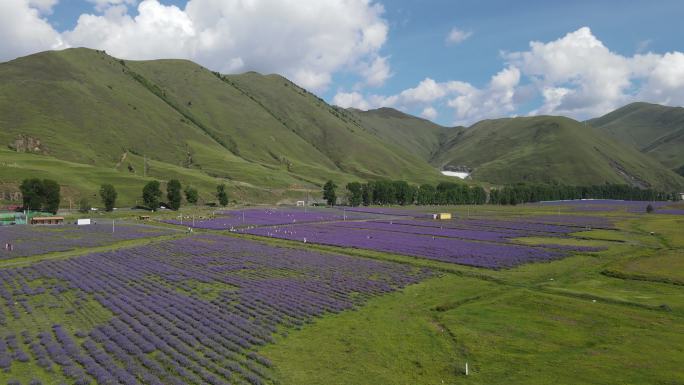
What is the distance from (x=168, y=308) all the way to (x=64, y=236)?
2260 inches

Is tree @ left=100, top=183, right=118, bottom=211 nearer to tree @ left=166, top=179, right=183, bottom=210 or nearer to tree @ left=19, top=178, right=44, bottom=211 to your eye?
tree @ left=19, top=178, right=44, bottom=211

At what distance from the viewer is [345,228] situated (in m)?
103

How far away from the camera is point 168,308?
37.2m

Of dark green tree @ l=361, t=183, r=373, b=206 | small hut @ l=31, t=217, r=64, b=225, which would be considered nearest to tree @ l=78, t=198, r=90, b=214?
small hut @ l=31, t=217, r=64, b=225

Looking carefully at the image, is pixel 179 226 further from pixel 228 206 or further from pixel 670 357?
pixel 670 357

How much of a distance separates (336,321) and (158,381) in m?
14.4

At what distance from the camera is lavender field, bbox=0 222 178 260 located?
67.2 meters

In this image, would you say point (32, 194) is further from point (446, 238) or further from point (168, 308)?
point (446, 238)

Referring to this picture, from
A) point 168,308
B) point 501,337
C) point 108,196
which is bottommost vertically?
point 501,337

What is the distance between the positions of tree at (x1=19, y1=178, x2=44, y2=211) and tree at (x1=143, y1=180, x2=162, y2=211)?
26373 millimetres

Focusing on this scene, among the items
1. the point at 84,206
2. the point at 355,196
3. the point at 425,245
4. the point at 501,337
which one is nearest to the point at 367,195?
the point at 355,196

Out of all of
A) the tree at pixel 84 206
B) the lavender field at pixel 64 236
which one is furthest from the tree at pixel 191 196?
the lavender field at pixel 64 236

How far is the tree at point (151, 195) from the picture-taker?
136125mm

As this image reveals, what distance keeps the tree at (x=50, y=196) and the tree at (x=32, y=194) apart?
932mm
